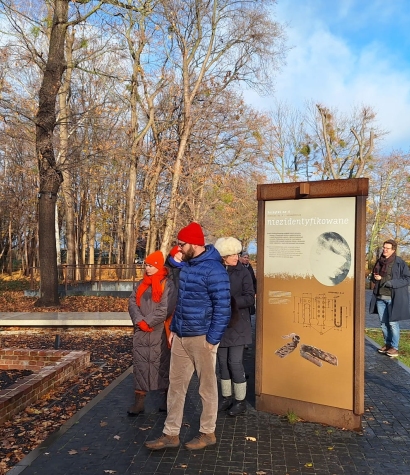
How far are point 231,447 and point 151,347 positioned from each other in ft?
4.57

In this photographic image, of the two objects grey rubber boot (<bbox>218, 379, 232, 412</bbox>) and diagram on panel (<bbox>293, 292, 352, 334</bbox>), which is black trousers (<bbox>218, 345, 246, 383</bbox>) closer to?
grey rubber boot (<bbox>218, 379, 232, 412</bbox>)

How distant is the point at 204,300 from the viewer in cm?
430

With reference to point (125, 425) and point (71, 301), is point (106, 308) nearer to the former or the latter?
point (71, 301)

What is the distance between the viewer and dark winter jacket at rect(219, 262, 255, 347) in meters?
5.32

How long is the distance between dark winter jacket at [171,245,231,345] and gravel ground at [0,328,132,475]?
1.82 m

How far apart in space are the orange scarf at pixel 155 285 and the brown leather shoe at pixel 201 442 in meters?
1.47

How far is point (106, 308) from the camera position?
15.3 metres

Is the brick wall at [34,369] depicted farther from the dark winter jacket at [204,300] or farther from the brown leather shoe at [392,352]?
the brown leather shoe at [392,352]

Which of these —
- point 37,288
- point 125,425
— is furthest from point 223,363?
point 37,288

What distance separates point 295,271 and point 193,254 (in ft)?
4.34

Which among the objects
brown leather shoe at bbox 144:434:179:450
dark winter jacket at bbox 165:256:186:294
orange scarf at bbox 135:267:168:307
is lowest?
brown leather shoe at bbox 144:434:179:450

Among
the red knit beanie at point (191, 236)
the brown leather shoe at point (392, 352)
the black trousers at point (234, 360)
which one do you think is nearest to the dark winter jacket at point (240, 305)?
the black trousers at point (234, 360)

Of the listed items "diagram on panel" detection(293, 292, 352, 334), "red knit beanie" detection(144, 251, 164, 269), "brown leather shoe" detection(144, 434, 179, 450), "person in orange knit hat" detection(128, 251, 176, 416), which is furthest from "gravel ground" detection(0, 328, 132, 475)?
"diagram on panel" detection(293, 292, 352, 334)

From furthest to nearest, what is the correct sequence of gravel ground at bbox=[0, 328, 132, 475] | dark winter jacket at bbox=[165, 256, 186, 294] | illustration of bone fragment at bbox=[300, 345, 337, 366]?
dark winter jacket at bbox=[165, 256, 186, 294] → illustration of bone fragment at bbox=[300, 345, 337, 366] → gravel ground at bbox=[0, 328, 132, 475]
